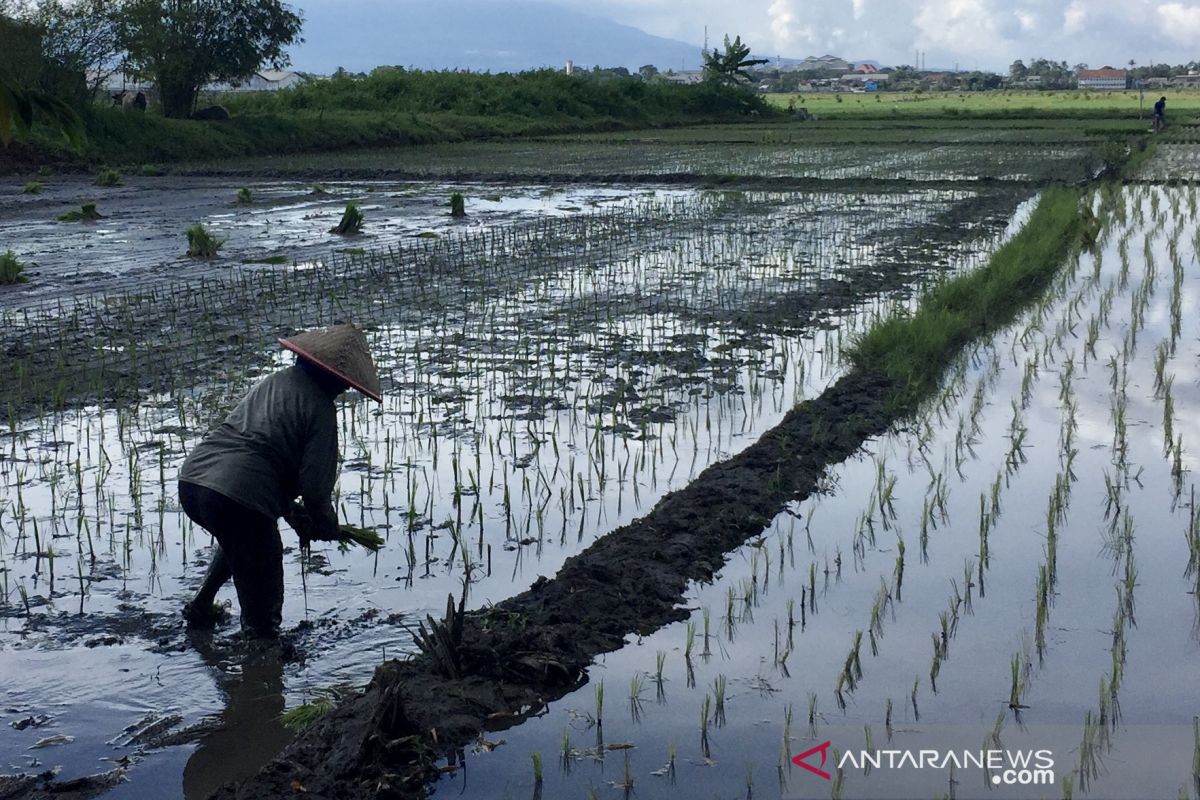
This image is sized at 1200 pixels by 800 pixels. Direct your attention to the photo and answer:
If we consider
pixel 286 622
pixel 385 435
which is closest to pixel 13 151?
pixel 385 435

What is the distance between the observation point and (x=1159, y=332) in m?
7.54

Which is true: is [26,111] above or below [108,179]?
below

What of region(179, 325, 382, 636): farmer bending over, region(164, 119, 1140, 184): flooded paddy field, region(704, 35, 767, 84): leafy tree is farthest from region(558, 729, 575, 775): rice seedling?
region(704, 35, 767, 84): leafy tree

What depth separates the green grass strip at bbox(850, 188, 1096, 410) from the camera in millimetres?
6512

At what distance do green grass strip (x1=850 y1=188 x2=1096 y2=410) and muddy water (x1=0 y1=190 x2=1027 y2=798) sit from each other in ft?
1.04

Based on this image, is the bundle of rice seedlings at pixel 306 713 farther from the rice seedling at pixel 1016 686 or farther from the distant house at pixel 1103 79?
the distant house at pixel 1103 79

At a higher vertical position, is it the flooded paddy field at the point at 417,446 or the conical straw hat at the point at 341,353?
the conical straw hat at the point at 341,353

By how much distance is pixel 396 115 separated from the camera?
2834cm

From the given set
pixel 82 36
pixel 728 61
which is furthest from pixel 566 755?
pixel 728 61

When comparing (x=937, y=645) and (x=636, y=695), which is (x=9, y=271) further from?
(x=937, y=645)

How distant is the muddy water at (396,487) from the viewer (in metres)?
3.17

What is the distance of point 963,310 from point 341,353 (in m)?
5.25

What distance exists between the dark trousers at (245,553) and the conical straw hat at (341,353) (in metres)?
0.42

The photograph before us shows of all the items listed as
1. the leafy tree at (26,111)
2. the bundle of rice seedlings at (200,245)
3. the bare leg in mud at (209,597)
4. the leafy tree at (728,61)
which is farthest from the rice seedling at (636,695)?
the leafy tree at (728,61)
